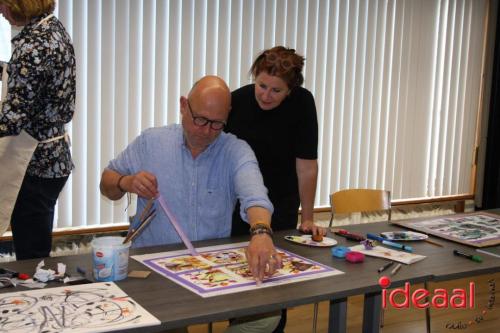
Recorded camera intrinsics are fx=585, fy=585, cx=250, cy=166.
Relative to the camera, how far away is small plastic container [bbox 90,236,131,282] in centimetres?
145

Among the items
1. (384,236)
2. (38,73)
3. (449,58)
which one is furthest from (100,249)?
(449,58)

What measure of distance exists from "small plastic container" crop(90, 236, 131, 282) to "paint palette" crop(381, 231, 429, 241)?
100 cm

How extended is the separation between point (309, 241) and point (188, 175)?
0.46 m

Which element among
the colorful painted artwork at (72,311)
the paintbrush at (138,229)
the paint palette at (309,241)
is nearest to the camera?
the colorful painted artwork at (72,311)

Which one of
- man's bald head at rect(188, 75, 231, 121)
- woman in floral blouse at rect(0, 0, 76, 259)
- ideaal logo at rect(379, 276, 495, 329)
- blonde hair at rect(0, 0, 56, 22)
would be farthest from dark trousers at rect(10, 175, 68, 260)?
ideaal logo at rect(379, 276, 495, 329)

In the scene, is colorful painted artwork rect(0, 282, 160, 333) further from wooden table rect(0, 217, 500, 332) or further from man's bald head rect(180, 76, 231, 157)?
man's bald head rect(180, 76, 231, 157)

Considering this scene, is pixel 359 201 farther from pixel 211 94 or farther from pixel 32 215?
pixel 32 215

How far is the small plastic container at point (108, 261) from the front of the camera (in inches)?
57.0

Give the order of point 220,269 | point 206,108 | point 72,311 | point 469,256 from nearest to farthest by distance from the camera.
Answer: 1. point 72,311
2. point 220,269
3. point 206,108
4. point 469,256

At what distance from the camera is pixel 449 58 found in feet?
14.8

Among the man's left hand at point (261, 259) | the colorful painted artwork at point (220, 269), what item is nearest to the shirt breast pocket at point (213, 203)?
the colorful painted artwork at point (220, 269)

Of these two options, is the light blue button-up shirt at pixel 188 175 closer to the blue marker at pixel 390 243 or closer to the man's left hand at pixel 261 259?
the man's left hand at pixel 261 259

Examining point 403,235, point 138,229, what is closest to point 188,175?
point 138,229

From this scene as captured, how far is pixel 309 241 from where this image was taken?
194 centimetres
